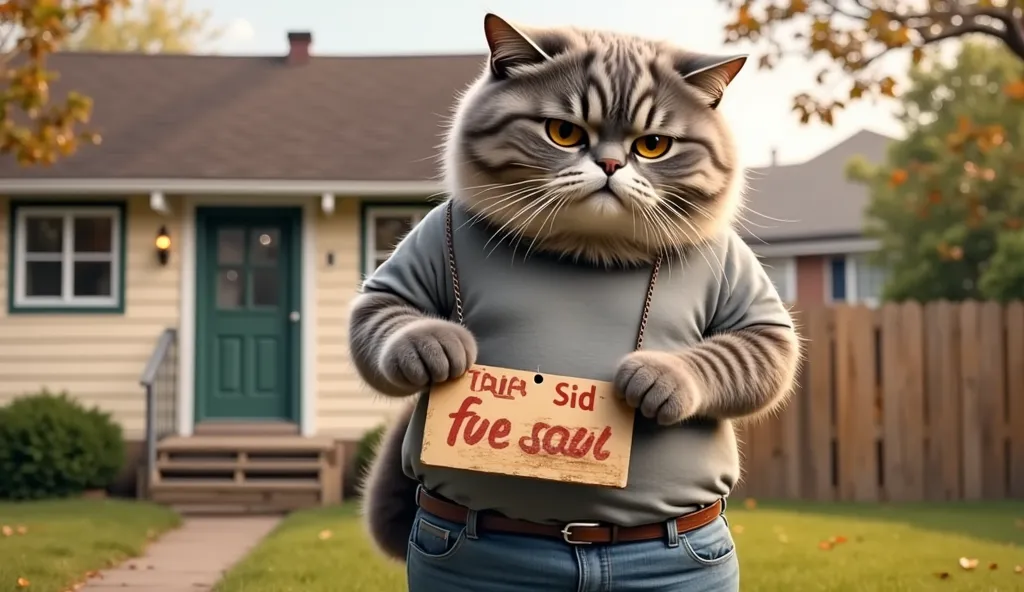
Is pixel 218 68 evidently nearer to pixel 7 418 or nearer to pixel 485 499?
pixel 7 418

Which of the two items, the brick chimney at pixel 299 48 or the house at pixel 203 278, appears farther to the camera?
the brick chimney at pixel 299 48

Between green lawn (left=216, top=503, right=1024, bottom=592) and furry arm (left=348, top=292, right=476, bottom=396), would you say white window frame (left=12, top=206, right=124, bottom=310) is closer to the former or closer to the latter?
green lawn (left=216, top=503, right=1024, bottom=592)

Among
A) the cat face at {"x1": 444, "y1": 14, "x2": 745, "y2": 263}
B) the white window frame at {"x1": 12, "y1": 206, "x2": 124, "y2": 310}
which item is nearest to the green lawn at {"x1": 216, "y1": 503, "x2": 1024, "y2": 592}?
the cat face at {"x1": 444, "y1": 14, "x2": 745, "y2": 263}

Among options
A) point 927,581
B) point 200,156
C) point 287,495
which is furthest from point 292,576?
point 200,156

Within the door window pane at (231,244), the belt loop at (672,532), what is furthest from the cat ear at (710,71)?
the door window pane at (231,244)

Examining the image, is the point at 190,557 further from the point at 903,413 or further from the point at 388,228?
the point at 903,413

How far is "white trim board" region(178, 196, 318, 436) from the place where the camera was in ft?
33.9

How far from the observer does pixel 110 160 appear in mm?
10609

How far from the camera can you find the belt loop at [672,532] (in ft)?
6.05

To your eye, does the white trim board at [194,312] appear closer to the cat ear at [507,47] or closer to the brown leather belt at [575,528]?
the brown leather belt at [575,528]

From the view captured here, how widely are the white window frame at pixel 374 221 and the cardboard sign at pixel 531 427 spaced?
8801 millimetres

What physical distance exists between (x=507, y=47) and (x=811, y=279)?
22.3 metres

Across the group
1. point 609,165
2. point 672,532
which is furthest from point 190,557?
point 609,165

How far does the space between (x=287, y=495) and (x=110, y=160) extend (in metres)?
3.82
